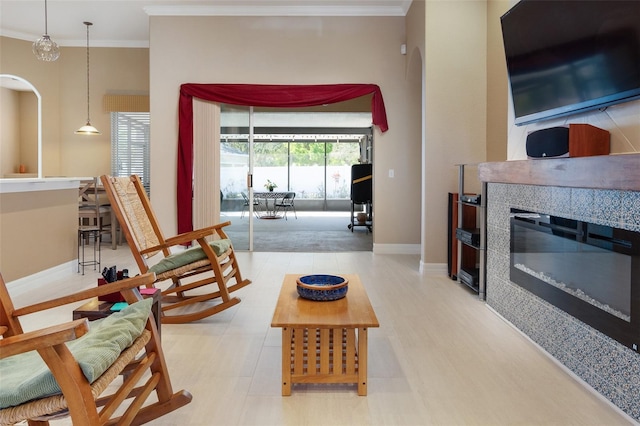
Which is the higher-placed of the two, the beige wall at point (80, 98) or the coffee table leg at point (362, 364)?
the beige wall at point (80, 98)

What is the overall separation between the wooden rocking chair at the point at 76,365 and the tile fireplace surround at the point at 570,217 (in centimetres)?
195

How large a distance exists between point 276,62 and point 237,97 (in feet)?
2.32

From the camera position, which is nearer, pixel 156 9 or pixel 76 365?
pixel 76 365

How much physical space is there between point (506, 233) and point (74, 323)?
2871 mm

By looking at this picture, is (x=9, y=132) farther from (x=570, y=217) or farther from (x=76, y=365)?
(x=570, y=217)

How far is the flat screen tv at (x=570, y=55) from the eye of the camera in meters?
2.29

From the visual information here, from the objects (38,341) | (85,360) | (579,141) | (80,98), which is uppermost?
(80,98)

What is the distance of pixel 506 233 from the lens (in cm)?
333

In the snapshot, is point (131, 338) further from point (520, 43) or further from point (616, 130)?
point (520, 43)

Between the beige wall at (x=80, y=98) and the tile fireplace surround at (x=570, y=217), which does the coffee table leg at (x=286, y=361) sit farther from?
the beige wall at (x=80, y=98)

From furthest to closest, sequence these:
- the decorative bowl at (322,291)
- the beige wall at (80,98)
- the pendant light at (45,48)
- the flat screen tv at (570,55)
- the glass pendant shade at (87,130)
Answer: the beige wall at (80,98)
the glass pendant shade at (87,130)
the pendant light at (45,48)
the decorative bowl at (322,291)
the flat screen tv at (570,55)

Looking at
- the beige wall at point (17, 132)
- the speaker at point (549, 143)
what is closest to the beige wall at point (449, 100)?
the speaker at point (549, 143)

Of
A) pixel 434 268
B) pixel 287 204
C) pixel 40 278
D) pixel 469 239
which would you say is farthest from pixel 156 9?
pixel 287 204

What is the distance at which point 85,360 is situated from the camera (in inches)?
56.3
